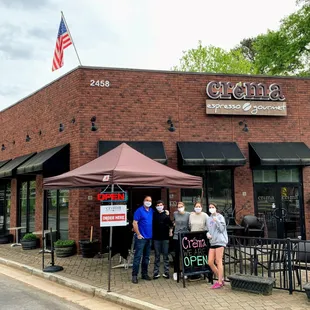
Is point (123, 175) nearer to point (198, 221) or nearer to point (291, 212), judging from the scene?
point (198, 221)

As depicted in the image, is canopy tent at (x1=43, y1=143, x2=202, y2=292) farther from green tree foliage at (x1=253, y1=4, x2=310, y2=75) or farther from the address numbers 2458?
green tree foliage at (x1=253, y1=4, x2=310, y2=75)

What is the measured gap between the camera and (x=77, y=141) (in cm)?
1285

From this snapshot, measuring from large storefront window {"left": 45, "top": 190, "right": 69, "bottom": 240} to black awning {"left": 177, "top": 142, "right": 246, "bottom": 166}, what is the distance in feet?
14.7

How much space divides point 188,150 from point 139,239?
5.34 meters

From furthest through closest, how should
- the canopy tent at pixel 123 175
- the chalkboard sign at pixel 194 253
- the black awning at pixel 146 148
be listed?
1. the black awning at pixel 146 148
2. the canopy tent at pixel 123 175
3. the chalkboard sign at pixel 194 253

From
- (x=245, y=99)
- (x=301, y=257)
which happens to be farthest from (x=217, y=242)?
(x=245, y=99)

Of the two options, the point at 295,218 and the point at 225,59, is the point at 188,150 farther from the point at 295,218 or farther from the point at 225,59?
the point at 225,59

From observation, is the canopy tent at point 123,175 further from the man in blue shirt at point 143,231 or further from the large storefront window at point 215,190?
the large storefront window at point 215,190

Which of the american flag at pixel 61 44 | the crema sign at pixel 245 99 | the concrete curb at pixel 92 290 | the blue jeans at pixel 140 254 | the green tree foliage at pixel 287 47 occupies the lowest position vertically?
the concrete curb at pixel 92 290

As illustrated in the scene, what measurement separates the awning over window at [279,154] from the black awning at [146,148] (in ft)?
11.1

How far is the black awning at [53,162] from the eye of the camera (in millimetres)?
12703

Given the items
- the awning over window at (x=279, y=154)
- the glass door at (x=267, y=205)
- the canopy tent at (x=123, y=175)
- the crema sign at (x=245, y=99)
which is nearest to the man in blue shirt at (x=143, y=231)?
the canopy tent at (x=123, y=175)

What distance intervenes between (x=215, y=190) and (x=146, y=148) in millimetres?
3003

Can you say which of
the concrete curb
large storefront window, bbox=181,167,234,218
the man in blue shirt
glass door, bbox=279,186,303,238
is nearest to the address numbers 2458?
large storefront window, bbox=181,167,234,218
